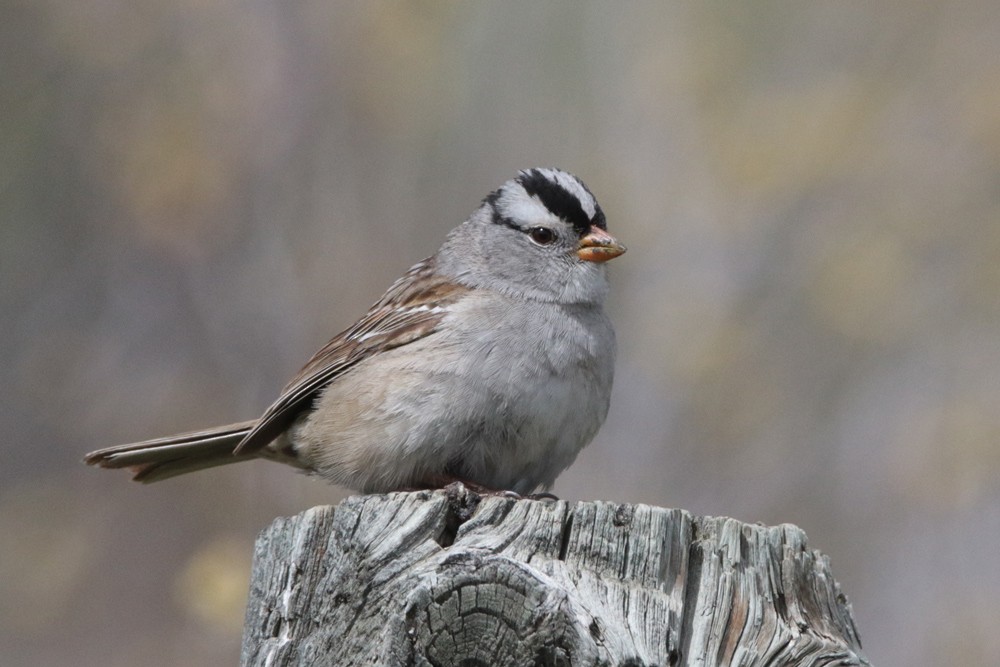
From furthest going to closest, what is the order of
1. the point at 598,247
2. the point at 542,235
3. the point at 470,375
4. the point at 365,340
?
the point at 542,235 < the point at 598,247 < the point at 365,340 < the point at 470,375

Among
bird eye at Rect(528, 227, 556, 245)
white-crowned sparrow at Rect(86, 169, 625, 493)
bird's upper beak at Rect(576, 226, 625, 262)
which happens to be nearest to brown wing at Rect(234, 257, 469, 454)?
white-crowned sparrow at Rect(86, 169, 625, 493)

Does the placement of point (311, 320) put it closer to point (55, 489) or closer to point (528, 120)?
point (55, 489)

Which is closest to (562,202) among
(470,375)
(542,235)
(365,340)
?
(542,235)

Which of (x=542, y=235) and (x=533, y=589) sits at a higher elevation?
(x=542, y=235)

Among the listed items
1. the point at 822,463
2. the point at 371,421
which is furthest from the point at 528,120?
the point at 371,421

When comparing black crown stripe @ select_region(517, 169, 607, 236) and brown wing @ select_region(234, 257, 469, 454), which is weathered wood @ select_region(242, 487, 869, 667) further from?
black crown stripe @ select_region(517, 169, 607, 236)

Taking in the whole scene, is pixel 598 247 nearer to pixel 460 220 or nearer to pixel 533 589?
pixel 533 589

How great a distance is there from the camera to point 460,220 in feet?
29.0

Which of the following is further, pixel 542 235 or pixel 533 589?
pixel 542 235

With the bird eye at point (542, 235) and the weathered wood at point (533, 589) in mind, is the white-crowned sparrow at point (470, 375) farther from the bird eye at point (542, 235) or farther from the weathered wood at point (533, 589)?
the weathered wood at point (533, 589)

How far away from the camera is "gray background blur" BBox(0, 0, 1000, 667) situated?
8281mm

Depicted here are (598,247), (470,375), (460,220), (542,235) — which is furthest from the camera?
(460,220)

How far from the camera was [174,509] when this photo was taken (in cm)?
856

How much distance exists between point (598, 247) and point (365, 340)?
1043 mm
